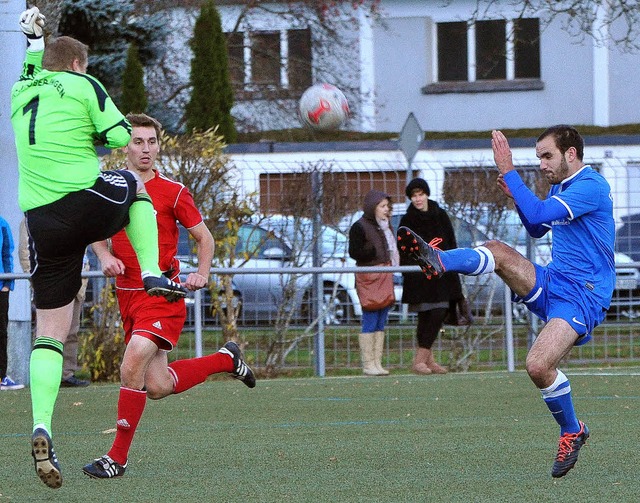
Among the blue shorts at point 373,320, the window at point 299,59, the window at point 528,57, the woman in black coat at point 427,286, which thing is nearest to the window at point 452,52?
the window at point 528,57

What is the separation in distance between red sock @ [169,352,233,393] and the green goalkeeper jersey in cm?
164

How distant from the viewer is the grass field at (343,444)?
236 inches

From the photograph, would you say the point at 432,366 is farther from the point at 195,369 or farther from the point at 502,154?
the point at 502,154

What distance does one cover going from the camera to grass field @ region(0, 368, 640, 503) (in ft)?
19.6

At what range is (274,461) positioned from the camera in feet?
22.9

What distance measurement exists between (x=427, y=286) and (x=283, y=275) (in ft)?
4.98

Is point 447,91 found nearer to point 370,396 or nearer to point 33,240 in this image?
point 370,396

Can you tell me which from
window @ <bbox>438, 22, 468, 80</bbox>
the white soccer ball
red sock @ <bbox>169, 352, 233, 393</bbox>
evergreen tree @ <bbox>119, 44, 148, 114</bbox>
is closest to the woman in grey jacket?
the white soccer ball

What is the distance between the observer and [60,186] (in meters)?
5.95

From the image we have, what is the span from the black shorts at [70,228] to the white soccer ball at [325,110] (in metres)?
8.64

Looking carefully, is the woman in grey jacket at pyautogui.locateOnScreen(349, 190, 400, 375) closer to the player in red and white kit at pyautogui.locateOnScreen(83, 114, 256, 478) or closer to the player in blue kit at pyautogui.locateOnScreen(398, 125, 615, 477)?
the player in red and white kit at pyautogui.locateOnScreen(83, 114, 256, 478)

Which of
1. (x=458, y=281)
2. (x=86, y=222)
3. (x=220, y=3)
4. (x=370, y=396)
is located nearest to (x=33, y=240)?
(x=86, y=222)

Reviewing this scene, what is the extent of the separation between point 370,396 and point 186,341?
2633mm

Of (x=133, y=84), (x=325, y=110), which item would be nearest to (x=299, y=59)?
(x=133, y=84)
